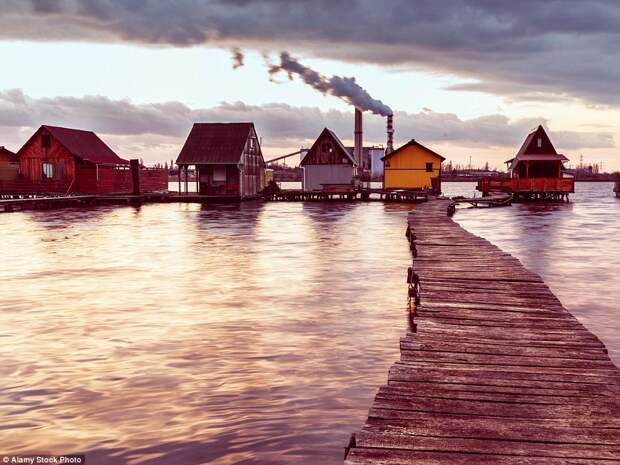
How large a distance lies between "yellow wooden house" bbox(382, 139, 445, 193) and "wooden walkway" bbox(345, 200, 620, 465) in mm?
53997

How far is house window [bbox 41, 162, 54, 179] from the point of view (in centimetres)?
5847

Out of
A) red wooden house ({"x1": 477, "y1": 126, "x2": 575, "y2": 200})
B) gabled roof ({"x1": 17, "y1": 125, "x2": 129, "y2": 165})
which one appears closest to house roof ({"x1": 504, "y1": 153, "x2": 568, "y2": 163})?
red wooden house ({"x1": 477, "y1": 126, "x2": 575, "y2": 200})

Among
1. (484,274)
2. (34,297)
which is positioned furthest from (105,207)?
(484,274)

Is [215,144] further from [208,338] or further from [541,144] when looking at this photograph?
[208,338]

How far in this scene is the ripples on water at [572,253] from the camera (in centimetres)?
1342

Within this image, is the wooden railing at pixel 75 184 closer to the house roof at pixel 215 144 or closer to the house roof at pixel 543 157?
the house roof at pixel 215 144

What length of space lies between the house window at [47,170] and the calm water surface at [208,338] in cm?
3518

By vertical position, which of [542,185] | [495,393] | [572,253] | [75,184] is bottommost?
[572,253]

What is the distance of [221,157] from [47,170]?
17.2 m

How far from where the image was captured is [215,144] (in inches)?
2254

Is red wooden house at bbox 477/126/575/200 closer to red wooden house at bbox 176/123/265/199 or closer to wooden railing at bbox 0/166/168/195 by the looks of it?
red wooden house at bbox 176/123/265/199

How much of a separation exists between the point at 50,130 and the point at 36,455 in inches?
2240

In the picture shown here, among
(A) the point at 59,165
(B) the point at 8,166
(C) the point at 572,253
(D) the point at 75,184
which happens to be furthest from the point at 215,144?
(C) the point at 572,253

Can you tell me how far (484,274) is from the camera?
12.2 metres
